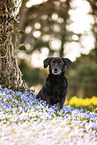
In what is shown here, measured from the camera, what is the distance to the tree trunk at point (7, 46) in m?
6.28

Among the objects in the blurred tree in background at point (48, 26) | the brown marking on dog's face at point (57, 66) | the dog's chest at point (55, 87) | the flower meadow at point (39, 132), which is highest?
the blurred tree in background at point (48, 26)

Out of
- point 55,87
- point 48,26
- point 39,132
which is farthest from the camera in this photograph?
point 48,26

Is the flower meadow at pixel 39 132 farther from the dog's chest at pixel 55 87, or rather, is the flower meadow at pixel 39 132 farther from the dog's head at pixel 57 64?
the dog's head at pixel 57 64

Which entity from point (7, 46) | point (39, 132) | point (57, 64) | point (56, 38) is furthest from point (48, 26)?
point (39, 132)

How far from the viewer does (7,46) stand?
20.8ft

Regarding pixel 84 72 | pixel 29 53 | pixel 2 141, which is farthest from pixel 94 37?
pixel 2 141

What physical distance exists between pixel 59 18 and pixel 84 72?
4.45 meters

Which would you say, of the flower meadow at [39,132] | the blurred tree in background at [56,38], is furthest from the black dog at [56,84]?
the blurred tree in background at [56,38]

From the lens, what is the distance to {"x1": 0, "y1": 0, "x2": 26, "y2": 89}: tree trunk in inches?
247

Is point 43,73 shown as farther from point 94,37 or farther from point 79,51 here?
point 94,37

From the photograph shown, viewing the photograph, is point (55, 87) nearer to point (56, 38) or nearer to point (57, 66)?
point (57, 66)

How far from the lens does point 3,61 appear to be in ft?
20.9

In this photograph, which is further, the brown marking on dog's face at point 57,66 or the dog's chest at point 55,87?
the dog's chest at point 55,87

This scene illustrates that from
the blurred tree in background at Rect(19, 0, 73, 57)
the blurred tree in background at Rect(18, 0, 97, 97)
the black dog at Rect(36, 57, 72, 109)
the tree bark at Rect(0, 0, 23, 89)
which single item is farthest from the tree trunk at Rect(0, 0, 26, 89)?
the blurred tree in background at Rect(19, 0, 73, 57)
